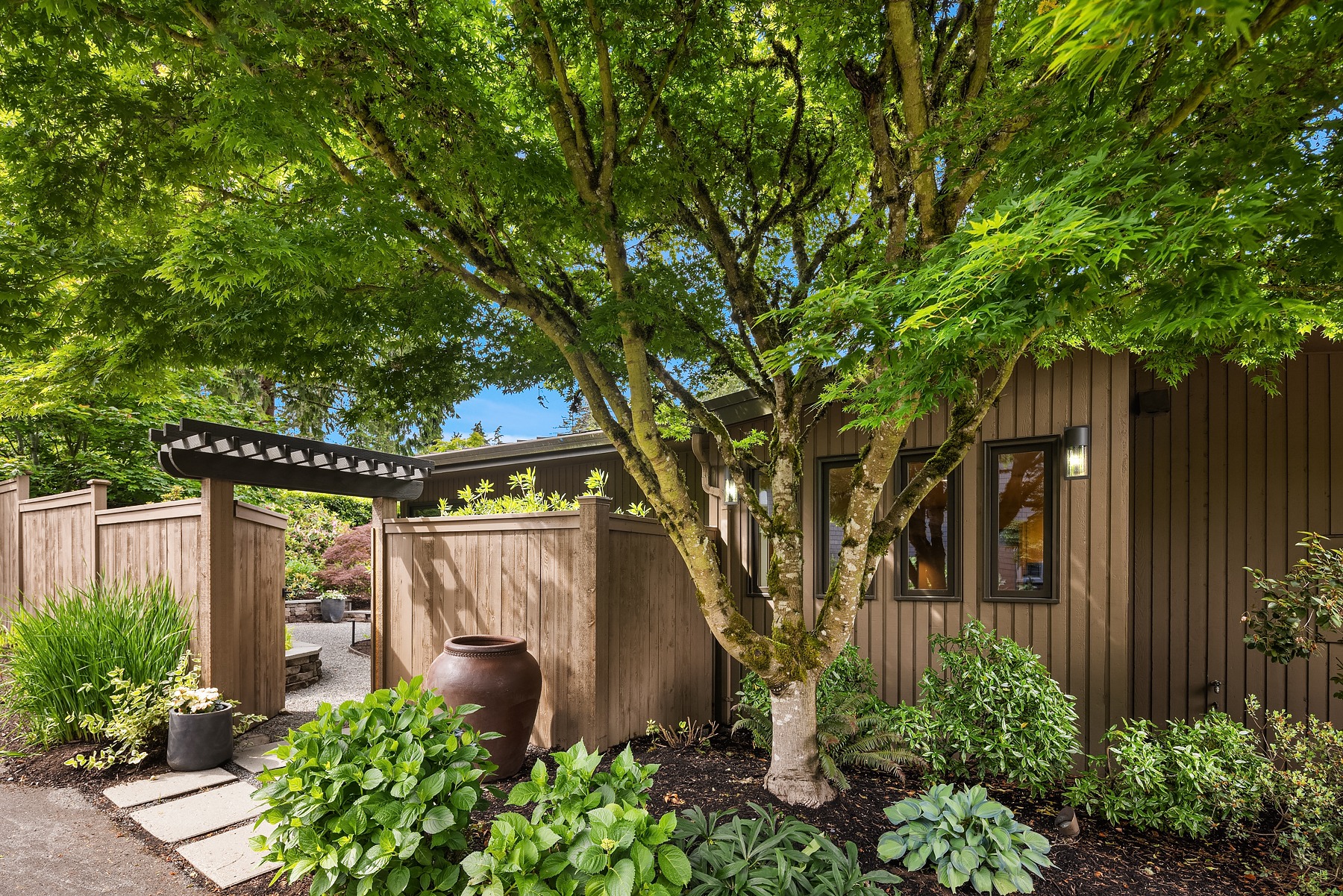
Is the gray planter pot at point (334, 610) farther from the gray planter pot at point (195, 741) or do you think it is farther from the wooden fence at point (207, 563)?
the gray planter pot at point (195, 741)

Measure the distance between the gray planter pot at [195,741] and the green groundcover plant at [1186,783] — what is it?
209 inches

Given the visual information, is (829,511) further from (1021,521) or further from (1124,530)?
(1124,530)

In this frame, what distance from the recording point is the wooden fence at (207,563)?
5.11 m

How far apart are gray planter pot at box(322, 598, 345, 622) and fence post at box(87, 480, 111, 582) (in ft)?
21.2

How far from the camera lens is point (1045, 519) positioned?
4.94 metres

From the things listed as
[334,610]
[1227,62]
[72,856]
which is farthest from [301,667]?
[1227,62]

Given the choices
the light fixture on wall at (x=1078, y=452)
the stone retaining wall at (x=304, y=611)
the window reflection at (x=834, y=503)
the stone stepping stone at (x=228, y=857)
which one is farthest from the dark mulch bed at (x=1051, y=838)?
the stone retaining wall at (x=304, y=611)

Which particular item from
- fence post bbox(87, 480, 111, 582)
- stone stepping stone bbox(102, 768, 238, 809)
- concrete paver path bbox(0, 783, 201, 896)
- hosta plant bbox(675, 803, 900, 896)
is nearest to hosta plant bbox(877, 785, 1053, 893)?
hosta plant bbox(675, 803, 900, 896)

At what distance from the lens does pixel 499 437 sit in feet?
55.1

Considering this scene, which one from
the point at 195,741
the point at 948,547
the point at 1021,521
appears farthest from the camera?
the point at 948,547

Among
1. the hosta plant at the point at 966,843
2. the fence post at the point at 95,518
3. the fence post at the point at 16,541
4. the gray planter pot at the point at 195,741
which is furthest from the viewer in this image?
the fence post at the point at 16,541

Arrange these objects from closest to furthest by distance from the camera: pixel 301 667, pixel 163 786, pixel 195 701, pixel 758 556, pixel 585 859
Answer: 1. pixel 585 859
2. pixel 163 786
3. pixel 195 701
4. pixel 758 556
5. pixel 301 667

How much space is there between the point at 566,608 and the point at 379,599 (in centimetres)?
207

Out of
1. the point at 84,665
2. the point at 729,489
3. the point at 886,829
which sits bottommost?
the point at 886,829
